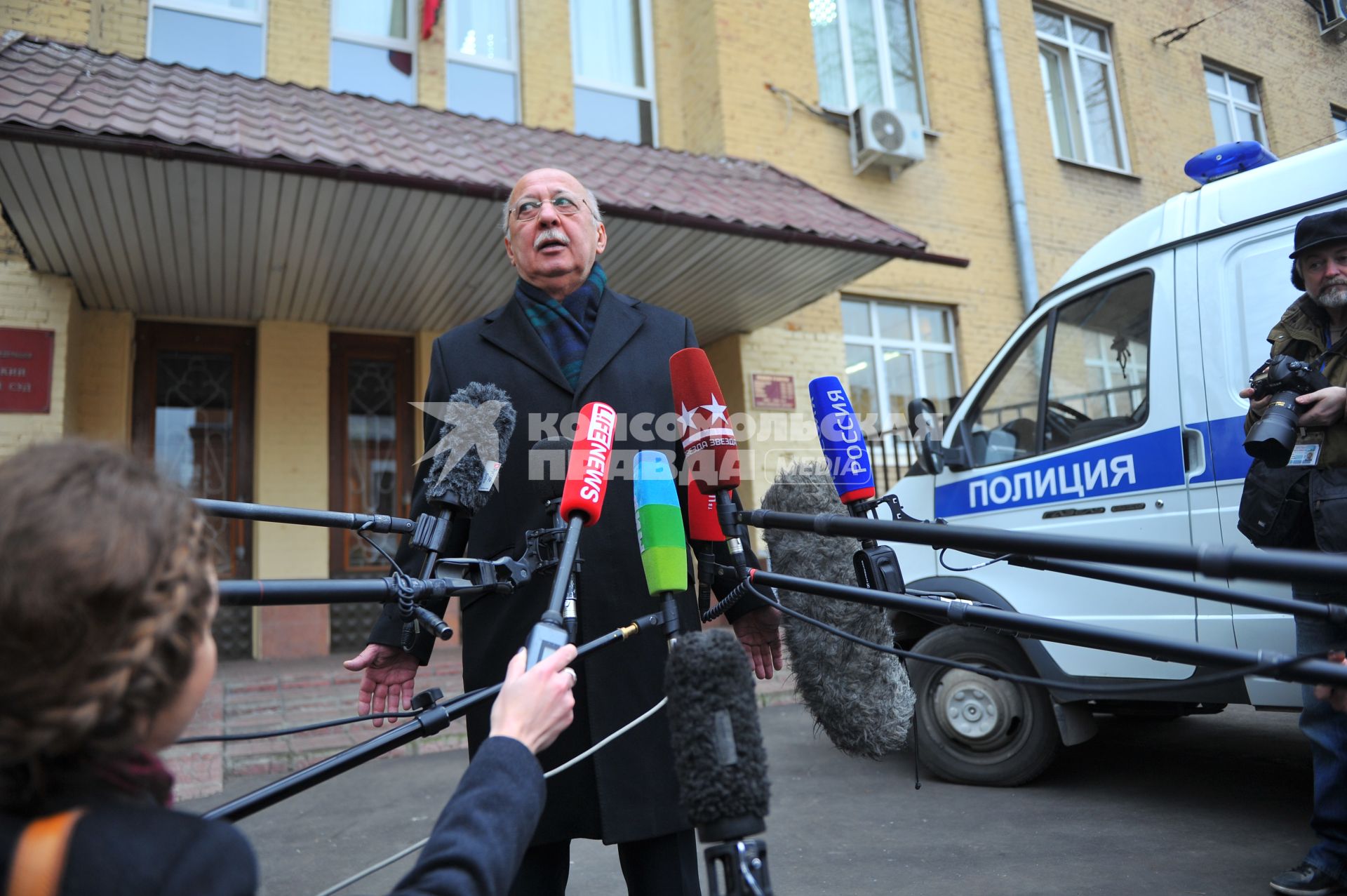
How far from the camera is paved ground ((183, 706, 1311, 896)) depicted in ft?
11.3

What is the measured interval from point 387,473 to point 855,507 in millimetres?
7773

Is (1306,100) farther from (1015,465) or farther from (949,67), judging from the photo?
(949,67)

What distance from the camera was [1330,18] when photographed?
194 inches

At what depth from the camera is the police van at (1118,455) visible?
12.0ft

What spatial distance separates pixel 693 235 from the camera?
7.41 m

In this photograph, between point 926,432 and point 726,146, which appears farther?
point 726,146

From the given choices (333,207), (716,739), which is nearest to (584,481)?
(716,739)

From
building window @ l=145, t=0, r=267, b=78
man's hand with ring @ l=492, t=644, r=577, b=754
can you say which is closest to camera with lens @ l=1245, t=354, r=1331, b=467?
man's hand with ring @ l=492, t=644, r=577, b=754

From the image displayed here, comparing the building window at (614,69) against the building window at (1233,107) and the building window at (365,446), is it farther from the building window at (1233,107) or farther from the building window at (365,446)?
the building window at (1233,107)

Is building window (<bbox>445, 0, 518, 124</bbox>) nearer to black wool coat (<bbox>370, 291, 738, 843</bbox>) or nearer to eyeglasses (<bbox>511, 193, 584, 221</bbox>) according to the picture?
eyeglasses (<bbox>511, 193, 584, 221</bbox>)

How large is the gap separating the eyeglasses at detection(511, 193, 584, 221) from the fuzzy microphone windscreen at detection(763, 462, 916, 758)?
892 mm

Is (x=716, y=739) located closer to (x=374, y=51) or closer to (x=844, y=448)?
(x=844, y=448)

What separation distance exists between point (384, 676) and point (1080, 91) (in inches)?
501

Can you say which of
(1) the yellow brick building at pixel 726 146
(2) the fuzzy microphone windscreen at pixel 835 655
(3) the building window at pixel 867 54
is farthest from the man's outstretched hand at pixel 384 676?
(3) the building window at pixel 867 54
